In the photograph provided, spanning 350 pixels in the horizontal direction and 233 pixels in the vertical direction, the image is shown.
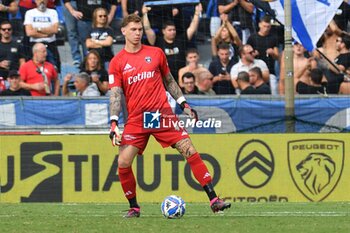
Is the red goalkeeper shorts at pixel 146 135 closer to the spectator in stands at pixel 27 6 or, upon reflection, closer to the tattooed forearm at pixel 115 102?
the tattooed forearm at pixel 115 102

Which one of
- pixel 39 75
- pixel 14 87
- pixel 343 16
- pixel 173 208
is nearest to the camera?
pixel 173 208

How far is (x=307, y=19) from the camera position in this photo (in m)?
17.5

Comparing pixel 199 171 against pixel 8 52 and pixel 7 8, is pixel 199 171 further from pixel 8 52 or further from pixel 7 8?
pixel 7 8

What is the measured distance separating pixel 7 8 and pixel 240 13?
4.79 meters

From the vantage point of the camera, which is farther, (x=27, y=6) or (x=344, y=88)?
(x=27, y=6)

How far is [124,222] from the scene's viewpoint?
952 cm

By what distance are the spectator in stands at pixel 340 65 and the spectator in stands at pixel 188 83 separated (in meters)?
2.69

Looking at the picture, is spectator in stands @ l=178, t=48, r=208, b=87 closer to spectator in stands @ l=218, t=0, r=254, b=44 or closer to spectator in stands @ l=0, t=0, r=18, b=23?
spectator in stands @ l=218, t=0, r=254, b=44

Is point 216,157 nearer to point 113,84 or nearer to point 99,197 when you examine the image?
point 99,197

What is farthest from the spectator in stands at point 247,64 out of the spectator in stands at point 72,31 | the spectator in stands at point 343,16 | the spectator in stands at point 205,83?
the spectator in stands at point 72,31

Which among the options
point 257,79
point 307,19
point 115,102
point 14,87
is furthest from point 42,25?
point 115,102

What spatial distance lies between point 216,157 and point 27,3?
6656 mm

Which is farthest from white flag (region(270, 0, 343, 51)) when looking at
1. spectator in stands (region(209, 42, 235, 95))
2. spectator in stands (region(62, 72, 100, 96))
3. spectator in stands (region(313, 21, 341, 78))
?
spectator in stands (region(62, 72, 100, 96))

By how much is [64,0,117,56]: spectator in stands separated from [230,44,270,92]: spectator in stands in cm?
284
